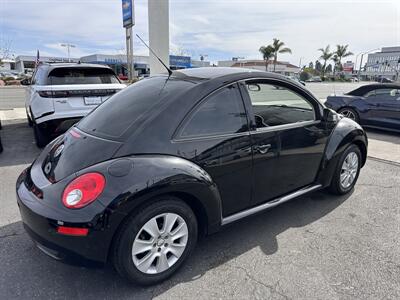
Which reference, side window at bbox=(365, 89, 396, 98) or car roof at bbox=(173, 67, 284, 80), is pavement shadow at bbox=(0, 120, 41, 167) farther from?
side window at bbox=(365, 89, 396, 98)

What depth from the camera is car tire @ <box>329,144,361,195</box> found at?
3.62m

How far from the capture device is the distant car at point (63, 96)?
16.9 feet

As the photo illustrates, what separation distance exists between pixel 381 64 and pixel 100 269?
9319 cm

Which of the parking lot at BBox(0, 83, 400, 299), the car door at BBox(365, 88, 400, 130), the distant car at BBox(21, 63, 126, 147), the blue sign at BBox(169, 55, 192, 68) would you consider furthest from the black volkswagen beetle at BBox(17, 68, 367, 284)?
the blue sign at BBox(169, 55, 192, 68)

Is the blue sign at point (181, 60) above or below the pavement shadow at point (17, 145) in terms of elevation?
above

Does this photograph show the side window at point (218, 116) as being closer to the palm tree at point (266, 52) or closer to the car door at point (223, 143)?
the car door at point (223, 143)

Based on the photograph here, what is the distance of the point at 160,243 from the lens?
2195 mm

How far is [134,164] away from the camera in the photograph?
2035 mm

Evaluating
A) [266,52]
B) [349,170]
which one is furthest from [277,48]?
[349,170]

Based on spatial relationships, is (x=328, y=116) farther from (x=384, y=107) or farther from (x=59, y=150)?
(x=384, y=107)

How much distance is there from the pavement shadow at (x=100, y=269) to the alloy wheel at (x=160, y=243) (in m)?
0.18

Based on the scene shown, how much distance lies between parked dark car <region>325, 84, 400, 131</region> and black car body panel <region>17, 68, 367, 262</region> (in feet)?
19.2

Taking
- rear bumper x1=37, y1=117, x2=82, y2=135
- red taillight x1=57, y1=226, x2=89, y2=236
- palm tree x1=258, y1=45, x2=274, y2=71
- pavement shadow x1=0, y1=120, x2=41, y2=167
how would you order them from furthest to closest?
1. palm tree x1=258, y1=45, x2=274, y2=71
2. rear bumper x1=37, y1=117, x2=82, y2=135
3. pavement shadow x1=0, y1=120, x2=41, y2=167
4. red taillight x1=57, y1=226, x2=89, y2=236

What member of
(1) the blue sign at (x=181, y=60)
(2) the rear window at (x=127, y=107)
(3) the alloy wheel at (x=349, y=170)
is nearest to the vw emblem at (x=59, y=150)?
(2) the rear window at (x=127, y=107)
